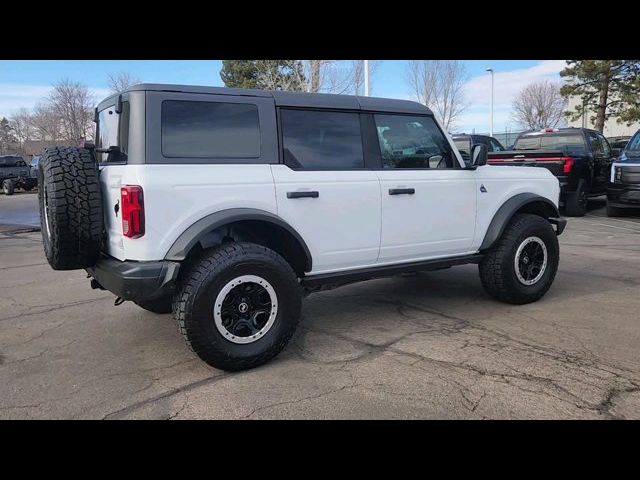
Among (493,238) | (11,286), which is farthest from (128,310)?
(493,238)

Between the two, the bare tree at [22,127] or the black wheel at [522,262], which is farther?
the bare tree at [22,127]

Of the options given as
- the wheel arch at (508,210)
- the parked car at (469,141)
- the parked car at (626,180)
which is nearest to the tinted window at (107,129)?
the wheel arch at (508,210)

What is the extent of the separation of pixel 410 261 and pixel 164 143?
7.53 ft

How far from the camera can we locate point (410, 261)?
176 inches

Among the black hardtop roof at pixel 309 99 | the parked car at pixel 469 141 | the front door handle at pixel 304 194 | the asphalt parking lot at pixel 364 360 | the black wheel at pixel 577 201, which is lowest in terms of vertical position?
the asphalt parking lot at pixel 364 360

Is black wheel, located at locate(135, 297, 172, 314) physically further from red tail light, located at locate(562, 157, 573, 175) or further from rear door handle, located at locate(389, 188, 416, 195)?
red tail light, located at locate(562, 157, 573, 175)

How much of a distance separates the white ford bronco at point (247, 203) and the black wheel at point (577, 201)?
7718mm

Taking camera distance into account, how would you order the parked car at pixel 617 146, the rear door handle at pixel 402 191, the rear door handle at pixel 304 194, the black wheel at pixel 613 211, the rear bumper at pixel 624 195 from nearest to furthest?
the rear door handle at pixel 304 194 → the rear door handle at pixel 402 191 → the rear bumper at pixel 624 195 → the black wheel at pixel 613 211 → the parked car at pixel 617 146

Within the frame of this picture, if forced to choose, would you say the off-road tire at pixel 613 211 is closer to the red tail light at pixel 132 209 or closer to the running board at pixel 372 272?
the running board at pixel 372 272

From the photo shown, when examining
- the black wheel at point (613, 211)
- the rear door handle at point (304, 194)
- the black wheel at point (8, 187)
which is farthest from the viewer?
the black wheel at point (8, 187)

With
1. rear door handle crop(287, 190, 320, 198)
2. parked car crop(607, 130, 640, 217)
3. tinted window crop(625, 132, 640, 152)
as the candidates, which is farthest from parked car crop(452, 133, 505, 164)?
rear door handle crop(287, 190, 320, 198)

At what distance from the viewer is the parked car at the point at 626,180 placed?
Result: 420 inches

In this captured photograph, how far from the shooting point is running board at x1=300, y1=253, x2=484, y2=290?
3.99 meters
